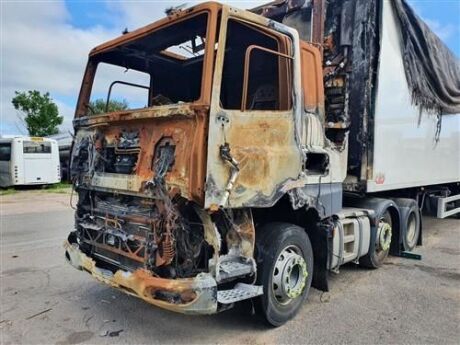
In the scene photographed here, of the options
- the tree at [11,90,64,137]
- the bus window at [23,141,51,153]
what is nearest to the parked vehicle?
the bus window at [23,141,51,153]

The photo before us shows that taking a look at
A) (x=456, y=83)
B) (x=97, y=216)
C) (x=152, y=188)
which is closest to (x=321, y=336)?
(x=152, y=188)

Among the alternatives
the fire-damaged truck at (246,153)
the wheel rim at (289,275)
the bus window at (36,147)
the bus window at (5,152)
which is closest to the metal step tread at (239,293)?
the fire-damaged truck at (246,153)

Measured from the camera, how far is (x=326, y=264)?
15.6ft

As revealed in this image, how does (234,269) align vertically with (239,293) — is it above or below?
above

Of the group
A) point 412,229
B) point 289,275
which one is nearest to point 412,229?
point 412,229

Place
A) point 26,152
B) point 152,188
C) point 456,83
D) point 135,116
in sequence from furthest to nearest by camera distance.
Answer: point 26,152 < point 456,83 < point 135,116 < point 152,188

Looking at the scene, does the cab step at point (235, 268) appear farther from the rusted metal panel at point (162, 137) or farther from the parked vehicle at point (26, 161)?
the parked vehicle at point (26, 161)

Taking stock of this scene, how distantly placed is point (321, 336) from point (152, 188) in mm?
2058

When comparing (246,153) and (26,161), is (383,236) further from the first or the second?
(26,161)

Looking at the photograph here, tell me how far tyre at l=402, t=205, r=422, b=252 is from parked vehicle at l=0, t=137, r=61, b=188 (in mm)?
18736

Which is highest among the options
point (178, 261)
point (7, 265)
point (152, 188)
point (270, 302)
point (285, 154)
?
point (285, 154)

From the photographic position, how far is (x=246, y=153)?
3619 millimetres

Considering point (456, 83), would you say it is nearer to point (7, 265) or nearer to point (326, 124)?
point (326, 124)

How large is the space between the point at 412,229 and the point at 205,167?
5.36m
